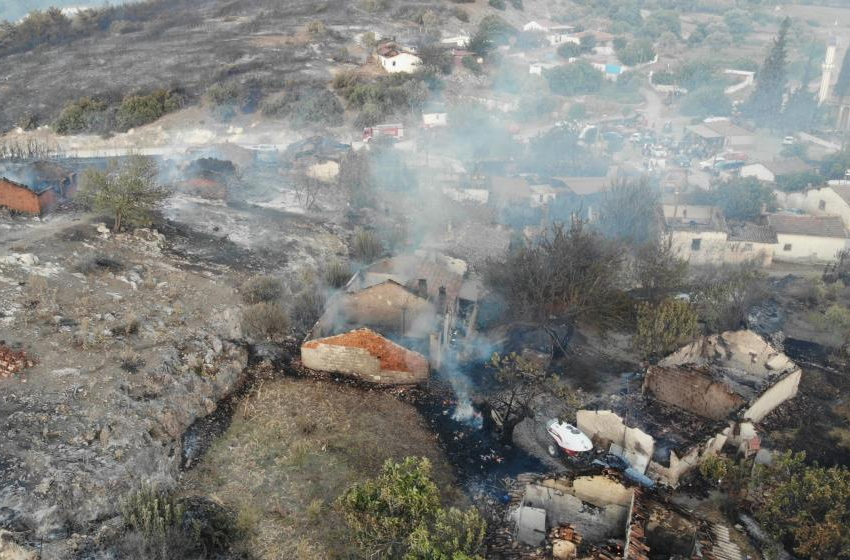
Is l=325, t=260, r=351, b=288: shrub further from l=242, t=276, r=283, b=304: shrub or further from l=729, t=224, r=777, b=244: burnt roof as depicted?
l=729, t=224, r=777, b=244: burnt roof

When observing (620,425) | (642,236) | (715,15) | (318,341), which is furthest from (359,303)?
(715,15)

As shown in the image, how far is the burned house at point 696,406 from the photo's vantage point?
14188 millimetres

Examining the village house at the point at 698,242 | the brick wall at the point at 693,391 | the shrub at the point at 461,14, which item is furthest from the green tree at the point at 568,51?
the brick wall at the point at 693,391

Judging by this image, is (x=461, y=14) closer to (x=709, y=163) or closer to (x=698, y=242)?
(x=709, y=163)

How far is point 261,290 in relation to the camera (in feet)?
65.1

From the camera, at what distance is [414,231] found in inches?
1103

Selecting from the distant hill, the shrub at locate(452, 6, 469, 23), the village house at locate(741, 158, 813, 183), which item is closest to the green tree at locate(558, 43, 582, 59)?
the shrub at locate(452, 6, 469, 23)

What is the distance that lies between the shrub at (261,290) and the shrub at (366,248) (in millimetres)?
4326

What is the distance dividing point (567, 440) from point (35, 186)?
19808mm

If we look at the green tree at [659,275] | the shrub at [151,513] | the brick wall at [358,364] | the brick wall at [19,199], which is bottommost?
the green tree at [659,275]

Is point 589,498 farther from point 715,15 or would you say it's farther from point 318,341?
point 715,15

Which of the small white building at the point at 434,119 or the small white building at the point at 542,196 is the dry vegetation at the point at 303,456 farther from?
the small white building at the point at 434,119

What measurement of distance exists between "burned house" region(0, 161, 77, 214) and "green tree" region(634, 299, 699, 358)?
64.0 feet

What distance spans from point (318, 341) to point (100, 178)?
10.2 metres
